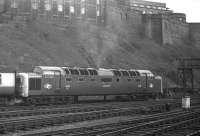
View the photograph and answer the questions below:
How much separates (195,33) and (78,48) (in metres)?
50.0

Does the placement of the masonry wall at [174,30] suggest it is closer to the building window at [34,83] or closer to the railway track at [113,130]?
the building window at [34,83]

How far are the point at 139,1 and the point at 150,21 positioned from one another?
89.6 ft

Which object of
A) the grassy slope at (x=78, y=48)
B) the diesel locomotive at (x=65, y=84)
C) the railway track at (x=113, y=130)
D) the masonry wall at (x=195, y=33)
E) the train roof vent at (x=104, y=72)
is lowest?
the railway track at (x=113, y=130)

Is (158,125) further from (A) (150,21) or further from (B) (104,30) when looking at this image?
(A) (150,21)

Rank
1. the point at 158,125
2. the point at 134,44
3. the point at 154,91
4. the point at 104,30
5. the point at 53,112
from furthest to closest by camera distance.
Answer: the point at 134,44 → the point at 104,30 → the point at 154,91 → the point at 53,112 → the point at 158,125

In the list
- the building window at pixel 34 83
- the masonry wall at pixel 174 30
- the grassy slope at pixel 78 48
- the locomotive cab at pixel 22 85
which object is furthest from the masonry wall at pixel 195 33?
the locomotive cab at pixel 22 85

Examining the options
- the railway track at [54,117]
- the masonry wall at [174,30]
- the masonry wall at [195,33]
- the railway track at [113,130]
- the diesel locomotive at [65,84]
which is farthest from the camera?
the masonry wall at [195,33]

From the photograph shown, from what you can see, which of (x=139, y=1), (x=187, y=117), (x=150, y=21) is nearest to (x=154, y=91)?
(x=187, y=117)

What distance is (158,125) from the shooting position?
19.9 m

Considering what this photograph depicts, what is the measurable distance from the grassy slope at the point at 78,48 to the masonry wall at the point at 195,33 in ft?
46.6

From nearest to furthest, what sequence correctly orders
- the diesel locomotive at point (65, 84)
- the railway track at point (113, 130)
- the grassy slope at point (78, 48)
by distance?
the railway track at point (113, 130) → the diesel locomotive at point (65, 84) → the grassy slope at point (78, 48)

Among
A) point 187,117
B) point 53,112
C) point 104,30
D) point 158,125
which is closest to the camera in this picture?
point 158,125

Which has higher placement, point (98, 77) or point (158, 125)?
point (98, 77)

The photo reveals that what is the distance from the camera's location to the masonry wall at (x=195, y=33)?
324 ft
